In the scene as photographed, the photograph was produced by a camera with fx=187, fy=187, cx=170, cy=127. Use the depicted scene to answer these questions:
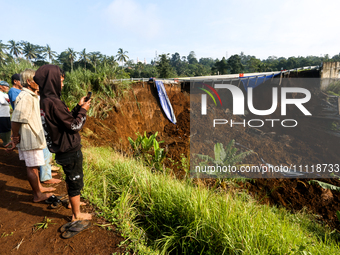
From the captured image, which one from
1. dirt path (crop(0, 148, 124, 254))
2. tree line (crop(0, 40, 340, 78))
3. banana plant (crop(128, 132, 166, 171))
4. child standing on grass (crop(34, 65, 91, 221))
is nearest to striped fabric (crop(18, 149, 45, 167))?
dirt path (crop(0, 148, 124, 254))

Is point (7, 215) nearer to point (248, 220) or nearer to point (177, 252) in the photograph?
point (177, 252)

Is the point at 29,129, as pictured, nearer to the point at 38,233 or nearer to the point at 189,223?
the point at 38,233

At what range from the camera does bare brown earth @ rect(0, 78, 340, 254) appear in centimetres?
197

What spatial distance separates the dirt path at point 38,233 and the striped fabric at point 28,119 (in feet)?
2.63

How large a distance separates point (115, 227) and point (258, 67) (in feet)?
166

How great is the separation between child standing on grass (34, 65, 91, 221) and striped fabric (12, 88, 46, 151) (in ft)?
2.62

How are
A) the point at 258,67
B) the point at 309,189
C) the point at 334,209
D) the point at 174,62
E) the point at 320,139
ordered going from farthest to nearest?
the point at 174,62
the point at 258,67
the point at 320,139
the point at 309,189
the point at 334,209

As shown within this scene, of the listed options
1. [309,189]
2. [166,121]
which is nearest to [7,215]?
[309,189]

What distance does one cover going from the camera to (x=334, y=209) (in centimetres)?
413

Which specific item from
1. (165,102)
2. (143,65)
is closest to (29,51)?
(143,65)

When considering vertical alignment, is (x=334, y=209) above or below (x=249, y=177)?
below

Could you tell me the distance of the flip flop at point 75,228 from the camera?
1983mm

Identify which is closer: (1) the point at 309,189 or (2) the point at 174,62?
(1) the point at 309,189

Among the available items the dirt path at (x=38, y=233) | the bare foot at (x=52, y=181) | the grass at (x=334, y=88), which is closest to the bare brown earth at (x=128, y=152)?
the dirt path at (x=38, y=233)
